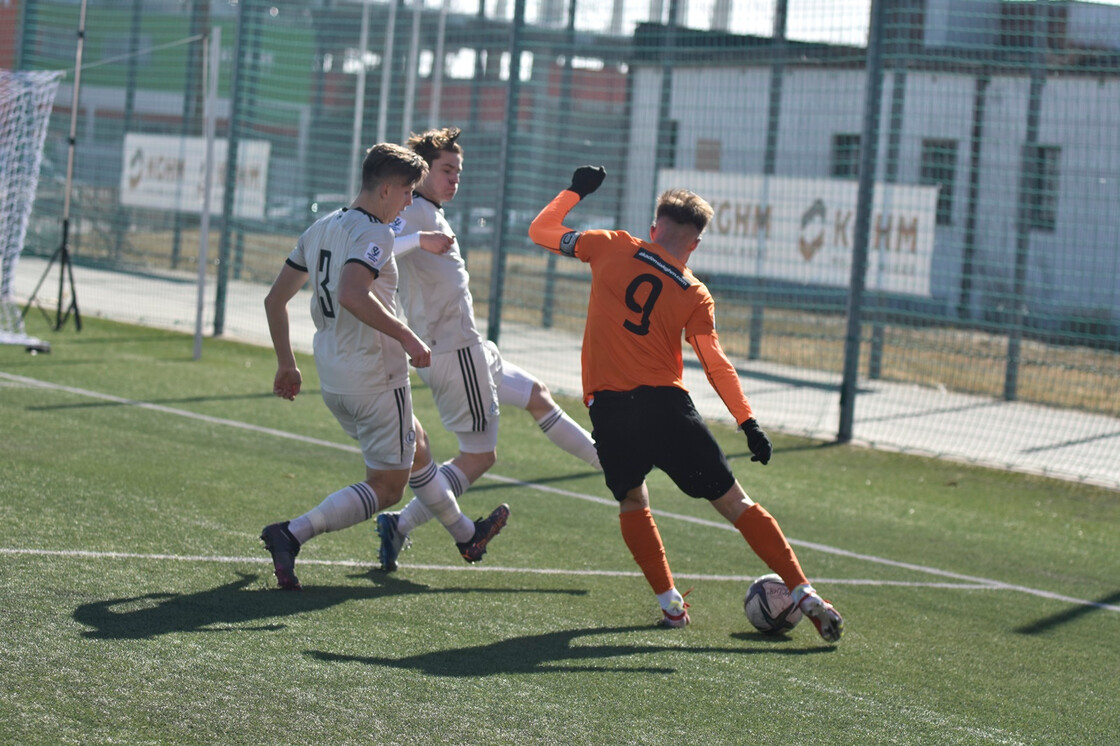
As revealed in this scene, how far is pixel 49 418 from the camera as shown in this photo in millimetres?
8148

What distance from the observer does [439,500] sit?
5.41m

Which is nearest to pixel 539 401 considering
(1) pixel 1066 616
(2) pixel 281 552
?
(2) pixel 281 552

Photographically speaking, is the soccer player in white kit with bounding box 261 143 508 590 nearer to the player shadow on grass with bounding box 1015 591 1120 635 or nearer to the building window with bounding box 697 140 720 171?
the player shadow on grass with bounding box 1015 591 1120 635

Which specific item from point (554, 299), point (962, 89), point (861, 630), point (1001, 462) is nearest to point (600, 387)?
point (861, 630)

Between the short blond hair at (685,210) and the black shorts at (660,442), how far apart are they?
Answer: 69 centimetres

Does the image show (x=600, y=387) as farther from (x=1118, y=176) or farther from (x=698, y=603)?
(x=1118, y=176)

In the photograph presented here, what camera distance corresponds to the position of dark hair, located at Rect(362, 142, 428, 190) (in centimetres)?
487

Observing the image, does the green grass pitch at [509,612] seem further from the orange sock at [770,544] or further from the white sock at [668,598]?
the orange sock at [770,544]

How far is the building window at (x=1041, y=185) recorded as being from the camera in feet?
35.2

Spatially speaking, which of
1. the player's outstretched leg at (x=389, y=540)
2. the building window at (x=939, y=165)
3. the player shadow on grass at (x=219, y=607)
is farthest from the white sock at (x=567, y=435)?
the building window at (x=939, y=165)

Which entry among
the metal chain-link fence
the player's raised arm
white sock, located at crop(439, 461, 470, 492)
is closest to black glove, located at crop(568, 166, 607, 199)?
the player's raised arm

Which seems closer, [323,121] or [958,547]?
[958,547]

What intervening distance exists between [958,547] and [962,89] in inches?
218

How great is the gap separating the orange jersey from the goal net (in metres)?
8.58
